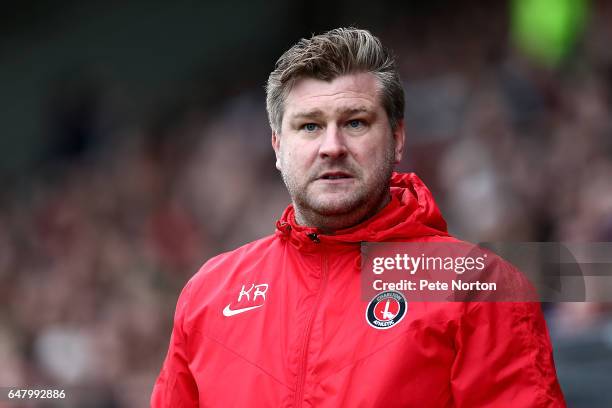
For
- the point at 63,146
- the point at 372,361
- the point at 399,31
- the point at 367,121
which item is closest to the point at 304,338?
the point at 372,361

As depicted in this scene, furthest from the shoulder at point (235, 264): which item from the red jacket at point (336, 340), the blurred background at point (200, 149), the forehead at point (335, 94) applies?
the blurred background at point (200, 149)

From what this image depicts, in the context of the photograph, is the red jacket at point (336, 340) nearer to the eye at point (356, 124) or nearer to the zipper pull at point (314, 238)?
the zipper pull at point (314, 238)

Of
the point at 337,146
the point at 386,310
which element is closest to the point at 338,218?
the point at 337,146

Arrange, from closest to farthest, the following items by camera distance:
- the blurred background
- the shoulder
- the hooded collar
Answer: the hooded collar
the shoulder
the blurred background

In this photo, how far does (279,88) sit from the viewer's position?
7.85 ft

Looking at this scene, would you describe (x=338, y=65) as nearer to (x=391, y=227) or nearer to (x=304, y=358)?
(x=391, y=227)

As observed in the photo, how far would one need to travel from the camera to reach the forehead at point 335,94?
228cm

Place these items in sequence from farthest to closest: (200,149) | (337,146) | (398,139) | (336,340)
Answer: (200,149) → (398,139) → (337,146) → (336,340)

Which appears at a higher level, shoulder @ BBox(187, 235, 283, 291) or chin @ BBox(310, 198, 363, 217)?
chin @ BBox(310, 198, 363, 217)

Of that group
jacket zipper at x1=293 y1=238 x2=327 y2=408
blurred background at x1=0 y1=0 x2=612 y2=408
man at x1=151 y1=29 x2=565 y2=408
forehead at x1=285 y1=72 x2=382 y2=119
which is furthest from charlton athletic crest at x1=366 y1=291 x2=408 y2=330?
blurred background at x1=0 y1=0 x2=612 y2=408

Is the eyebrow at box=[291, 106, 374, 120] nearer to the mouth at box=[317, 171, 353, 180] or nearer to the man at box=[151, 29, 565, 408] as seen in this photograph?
the man at box=[151, 29, 565, 408]

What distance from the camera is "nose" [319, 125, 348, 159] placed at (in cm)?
223

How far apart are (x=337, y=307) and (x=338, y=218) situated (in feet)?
0.75

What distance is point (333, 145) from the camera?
7.32 ft
